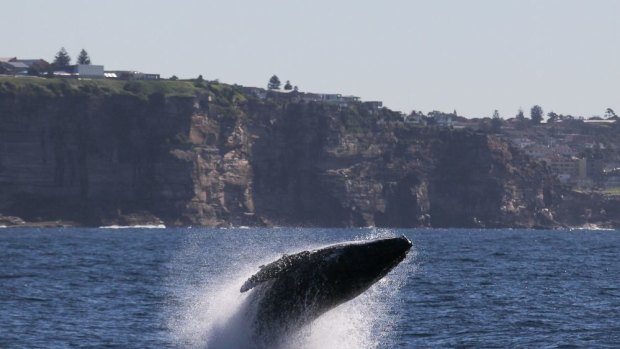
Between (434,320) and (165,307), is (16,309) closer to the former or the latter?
(165,307)

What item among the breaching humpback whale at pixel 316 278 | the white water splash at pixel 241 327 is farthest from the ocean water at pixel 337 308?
the breaching humpback whale at pixel 316 278

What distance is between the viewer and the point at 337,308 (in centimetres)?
4203

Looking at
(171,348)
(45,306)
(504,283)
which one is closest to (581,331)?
(171,348)

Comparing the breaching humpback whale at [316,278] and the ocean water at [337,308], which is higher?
the breaching humpback whale at [316,278]

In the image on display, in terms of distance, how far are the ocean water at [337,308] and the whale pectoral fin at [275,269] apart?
2.62 meters

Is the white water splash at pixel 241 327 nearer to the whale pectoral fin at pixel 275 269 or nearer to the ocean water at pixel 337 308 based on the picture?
the ocean water at pixel 337 308

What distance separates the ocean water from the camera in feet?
153

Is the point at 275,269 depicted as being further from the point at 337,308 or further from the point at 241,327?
the point at 337,308

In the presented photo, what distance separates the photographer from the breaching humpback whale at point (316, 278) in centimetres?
3362

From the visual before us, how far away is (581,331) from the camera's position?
54.9 m

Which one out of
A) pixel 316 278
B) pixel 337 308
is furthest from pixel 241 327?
pixel 337 308

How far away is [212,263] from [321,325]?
68.9m

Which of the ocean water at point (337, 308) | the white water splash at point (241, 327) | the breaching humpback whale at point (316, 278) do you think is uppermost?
the breaching humpback whale at point (316, 278)

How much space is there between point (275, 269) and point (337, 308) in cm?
796
